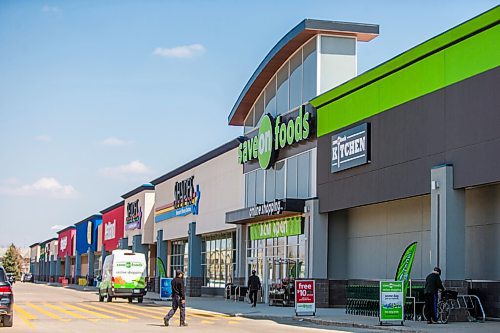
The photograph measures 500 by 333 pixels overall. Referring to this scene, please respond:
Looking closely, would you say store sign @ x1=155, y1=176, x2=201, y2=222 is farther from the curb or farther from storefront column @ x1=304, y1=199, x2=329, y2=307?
the curb

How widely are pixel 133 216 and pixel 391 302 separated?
170 ft

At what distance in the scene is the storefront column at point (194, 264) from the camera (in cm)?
5750

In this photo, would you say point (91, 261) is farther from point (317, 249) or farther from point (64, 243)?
point (317, 249)

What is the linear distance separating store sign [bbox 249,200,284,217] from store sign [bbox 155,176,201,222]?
581 inches

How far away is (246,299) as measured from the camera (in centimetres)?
4497

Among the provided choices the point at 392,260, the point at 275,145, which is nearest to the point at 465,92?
the point at 392,260

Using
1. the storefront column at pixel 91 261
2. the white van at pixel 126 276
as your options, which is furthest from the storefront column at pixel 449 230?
the storefront column at pixel 91 261

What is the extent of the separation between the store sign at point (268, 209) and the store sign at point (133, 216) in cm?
3181

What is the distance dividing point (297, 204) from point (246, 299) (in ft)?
29.4

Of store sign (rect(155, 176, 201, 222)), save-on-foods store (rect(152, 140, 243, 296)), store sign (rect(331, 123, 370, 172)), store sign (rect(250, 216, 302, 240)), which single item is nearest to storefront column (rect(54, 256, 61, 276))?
save-on-foods store (rect(152, 140, 243, 296))

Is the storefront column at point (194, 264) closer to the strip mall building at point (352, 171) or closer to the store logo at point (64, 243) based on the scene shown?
the strip mall building at point (352, 171)

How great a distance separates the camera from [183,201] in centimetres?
6006

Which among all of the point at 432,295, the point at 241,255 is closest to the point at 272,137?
the point at 241,255

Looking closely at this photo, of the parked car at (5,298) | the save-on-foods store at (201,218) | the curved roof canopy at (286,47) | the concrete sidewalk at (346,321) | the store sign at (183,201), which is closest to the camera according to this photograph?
the concrete sidewalk at (346,321)
